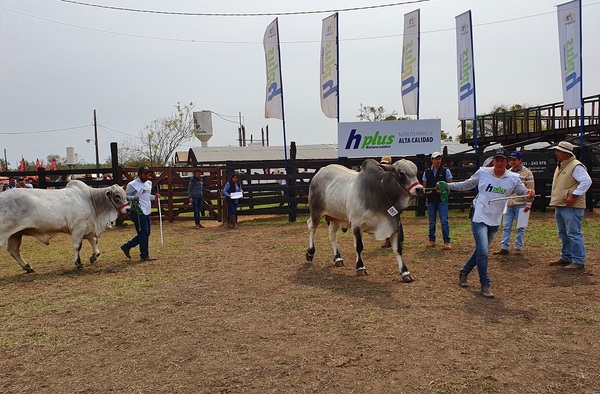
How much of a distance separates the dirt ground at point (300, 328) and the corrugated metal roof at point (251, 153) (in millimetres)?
30789

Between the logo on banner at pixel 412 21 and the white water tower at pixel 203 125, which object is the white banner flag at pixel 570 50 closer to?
the logo on banner at pixel 412 21

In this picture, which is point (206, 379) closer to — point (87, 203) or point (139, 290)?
point (139, 290)

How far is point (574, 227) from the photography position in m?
7.13

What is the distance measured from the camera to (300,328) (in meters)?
4.95

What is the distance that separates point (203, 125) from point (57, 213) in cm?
3913

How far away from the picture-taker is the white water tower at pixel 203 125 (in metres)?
46.3

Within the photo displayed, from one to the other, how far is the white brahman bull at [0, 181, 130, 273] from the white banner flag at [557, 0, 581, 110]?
12.4 metres

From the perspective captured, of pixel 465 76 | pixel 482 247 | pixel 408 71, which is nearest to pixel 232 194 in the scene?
pixel 408 71

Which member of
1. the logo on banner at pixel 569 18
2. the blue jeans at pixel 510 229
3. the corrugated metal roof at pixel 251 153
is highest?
the logo on banner at pixel 569 18

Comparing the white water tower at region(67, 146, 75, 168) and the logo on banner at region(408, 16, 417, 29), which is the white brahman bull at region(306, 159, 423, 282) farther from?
the white water tower at region(67, 146, 75, 168)

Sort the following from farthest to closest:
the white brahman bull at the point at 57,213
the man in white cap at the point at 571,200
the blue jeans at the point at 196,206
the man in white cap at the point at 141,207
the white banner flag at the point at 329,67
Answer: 1. the white banner flag at the point at 329,67
2. the blue jeans at the point at 196,206
3. the man in white cap at the point at 141,207
4. the white brahman bull at the point at 57,213
5. the man in white cap at the point at 571,200

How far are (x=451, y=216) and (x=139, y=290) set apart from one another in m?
10.3

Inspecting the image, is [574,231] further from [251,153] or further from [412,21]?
[251,153]

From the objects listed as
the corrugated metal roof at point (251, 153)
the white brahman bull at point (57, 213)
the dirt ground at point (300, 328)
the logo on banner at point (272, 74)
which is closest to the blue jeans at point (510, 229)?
the dirt ground at point (300, 328)
